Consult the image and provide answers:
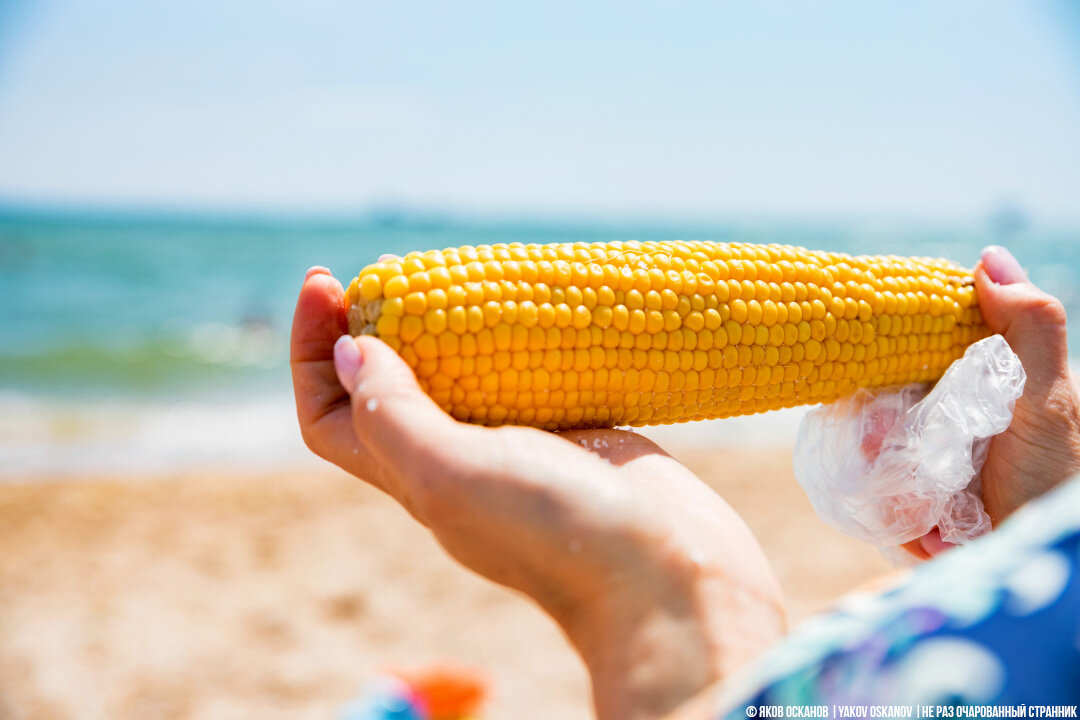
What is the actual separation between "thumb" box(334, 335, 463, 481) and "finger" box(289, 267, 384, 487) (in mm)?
224

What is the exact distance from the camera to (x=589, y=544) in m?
1.19

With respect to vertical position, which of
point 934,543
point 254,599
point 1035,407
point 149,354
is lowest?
point 149,354

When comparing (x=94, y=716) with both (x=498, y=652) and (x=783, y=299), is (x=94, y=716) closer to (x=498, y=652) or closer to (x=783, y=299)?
(x=498, y=652)

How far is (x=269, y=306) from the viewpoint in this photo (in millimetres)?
18703

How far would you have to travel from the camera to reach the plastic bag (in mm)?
1959

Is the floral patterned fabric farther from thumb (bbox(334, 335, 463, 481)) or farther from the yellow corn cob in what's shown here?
the yellow corn cob

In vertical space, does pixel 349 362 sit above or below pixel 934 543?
above

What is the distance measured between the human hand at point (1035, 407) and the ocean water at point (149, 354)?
7.20 meters

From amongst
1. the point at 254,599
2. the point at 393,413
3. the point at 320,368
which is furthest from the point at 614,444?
the point at 254,599

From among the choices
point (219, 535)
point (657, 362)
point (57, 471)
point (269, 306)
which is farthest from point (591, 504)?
point (269, 306)

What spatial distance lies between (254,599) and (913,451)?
14.9 ft

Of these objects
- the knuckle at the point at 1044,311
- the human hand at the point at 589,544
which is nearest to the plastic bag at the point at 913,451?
the knuckle at the point at 1044,311

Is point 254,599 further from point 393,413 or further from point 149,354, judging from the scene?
point 149,354

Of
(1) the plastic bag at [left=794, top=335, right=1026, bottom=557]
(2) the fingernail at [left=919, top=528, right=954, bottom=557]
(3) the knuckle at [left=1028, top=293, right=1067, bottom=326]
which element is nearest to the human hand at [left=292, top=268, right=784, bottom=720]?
(1) the plastic bag at [left=794, top=335, right=1026, bottom=557]
